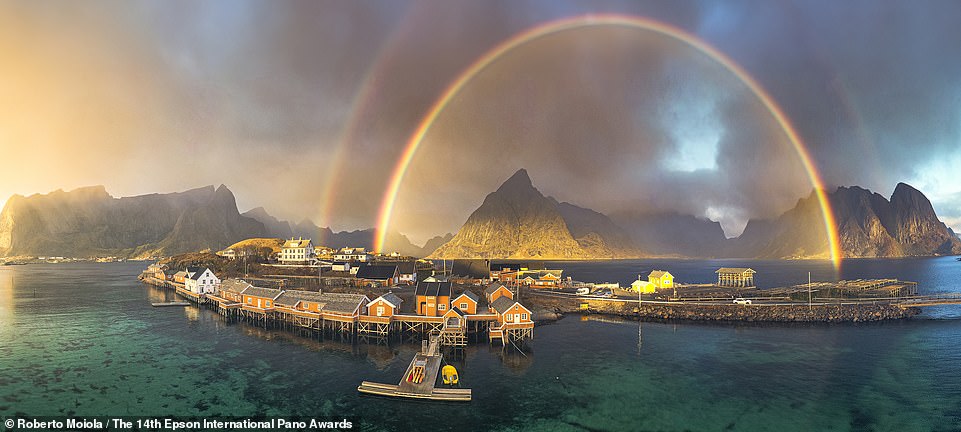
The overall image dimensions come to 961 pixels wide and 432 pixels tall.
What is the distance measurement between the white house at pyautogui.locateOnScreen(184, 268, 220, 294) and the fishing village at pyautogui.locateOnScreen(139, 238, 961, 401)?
19 centimetres

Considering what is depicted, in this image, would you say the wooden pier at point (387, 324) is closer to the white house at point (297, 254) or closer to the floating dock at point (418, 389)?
the floating dock at point (418, 389)

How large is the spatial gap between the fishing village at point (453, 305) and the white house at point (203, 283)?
190mm

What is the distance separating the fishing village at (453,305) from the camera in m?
54.2

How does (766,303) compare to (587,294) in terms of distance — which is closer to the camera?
(766,303)

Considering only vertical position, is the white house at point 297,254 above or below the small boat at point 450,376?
above

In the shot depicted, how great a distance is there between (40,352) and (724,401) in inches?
2629

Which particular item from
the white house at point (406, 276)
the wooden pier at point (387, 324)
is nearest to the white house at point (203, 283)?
the wooden pier at point (387, 324)

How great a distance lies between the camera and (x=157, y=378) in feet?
127

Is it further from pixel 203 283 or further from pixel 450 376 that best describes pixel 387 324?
pixel 203 283

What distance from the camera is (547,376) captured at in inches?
1601

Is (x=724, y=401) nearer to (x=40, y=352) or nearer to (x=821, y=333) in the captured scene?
(x=821, y=333)

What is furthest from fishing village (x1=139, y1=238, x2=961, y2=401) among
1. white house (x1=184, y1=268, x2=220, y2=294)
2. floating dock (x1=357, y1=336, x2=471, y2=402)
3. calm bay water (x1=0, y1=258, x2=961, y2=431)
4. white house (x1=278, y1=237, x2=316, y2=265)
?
white house (x1=278, y1=237, x2=316, y2=265)

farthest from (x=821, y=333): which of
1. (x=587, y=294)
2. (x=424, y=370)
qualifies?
(x=424, y=370)

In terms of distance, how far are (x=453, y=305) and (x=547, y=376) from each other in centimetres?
2248
